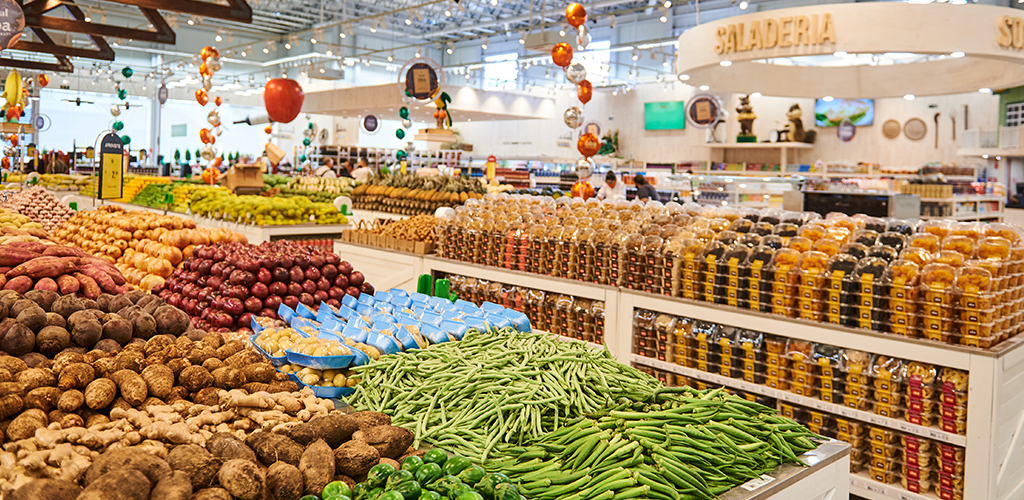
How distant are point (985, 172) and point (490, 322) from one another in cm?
1237

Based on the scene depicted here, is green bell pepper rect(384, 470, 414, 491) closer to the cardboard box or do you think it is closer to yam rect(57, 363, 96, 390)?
yam rect(57, 363, 96, 390)

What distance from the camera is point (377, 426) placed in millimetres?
1905

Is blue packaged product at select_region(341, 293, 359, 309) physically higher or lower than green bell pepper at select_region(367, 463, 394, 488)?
higher

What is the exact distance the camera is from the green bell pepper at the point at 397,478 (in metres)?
1.63

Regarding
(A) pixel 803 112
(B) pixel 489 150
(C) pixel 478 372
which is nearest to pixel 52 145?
(B) pixel 489 150

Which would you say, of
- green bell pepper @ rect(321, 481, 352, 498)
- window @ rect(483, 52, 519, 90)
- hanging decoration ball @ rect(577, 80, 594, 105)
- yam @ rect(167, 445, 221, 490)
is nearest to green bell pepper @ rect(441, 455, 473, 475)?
green bell pepper @ rect(321, 481, 352, 498)

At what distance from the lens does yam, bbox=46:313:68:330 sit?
7.72 feet

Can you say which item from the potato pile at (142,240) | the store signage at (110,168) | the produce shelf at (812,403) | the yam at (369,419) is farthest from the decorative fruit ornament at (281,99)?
the yam at (369,419)

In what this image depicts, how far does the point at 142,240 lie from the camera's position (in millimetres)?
5121

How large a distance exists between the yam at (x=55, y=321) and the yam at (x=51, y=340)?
2.1 inches

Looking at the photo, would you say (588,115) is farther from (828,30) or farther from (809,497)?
(809,497)

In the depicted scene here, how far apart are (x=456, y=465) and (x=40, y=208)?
7998 millimetres

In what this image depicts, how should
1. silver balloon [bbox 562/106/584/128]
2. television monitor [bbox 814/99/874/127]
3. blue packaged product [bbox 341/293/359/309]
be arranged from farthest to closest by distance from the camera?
television monitor [bbox 814/99/874/127], silver balloon [bbox 562/106/584/128], blue packaged product [bbox 341/293/359/309]

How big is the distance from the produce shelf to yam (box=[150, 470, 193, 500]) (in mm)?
2956
